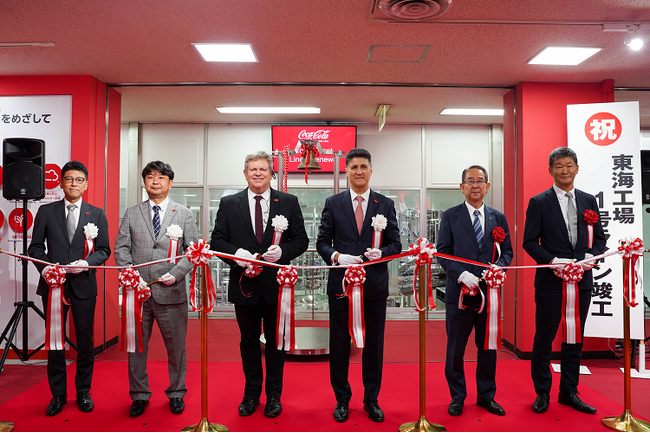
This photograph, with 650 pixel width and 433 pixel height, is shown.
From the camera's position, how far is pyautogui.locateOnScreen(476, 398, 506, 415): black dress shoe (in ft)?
9.78

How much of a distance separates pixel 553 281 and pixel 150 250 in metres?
2.89

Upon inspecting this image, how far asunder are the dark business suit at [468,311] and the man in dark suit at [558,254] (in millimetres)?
302

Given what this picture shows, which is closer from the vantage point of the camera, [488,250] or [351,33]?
[488,250]

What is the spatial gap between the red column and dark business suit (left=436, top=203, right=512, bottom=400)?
6.05ft

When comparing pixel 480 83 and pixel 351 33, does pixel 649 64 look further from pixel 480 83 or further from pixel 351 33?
pixel 351 33

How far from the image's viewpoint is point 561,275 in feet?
9.76

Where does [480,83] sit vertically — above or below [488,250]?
above

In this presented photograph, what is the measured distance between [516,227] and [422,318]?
2737mm

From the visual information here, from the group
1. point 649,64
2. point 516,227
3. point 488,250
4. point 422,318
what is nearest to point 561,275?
point 488,250

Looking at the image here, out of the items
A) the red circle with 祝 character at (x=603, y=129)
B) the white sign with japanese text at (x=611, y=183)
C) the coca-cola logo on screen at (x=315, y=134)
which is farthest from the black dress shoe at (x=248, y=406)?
the coca-cola logo on screen at (x=315, y=134)

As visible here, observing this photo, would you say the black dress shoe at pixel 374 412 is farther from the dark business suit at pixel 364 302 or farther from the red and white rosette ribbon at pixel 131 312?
the red and white rosette ribbon at pixel 131 312

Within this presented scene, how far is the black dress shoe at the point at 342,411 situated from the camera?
2846mm

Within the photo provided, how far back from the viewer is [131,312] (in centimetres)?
285

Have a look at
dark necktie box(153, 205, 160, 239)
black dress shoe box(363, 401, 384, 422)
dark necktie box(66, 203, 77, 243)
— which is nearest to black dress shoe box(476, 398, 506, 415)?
black dress shoe box(363, 401, 384, 422)
